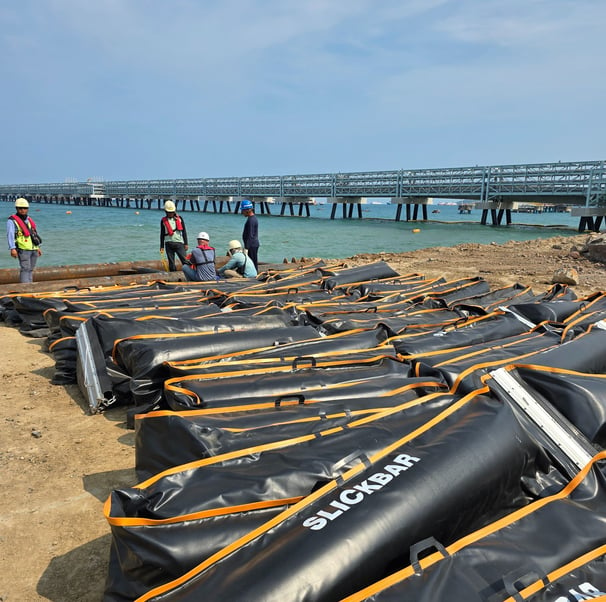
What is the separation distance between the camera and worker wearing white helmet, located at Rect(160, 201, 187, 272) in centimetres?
985

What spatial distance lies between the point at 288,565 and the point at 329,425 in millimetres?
1073

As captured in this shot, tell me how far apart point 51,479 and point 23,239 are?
6479 millimetres

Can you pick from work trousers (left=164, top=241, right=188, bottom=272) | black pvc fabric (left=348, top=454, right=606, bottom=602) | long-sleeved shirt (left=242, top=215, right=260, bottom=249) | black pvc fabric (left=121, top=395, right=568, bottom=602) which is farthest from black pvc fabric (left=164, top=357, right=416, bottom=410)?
work trousers (left=164, top=241, right=188, bottom=272)

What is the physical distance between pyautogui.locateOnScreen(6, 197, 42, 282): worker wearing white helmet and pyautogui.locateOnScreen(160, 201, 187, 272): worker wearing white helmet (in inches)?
88.7

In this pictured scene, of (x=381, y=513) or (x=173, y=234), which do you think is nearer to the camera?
(x=381, y=513)

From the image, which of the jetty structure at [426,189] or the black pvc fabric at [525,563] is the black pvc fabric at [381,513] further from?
the jetty structure at [426,189]

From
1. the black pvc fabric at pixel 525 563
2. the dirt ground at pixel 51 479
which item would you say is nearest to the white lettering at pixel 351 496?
the black pvc fabric at pixel 525 563

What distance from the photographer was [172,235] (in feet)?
32.7

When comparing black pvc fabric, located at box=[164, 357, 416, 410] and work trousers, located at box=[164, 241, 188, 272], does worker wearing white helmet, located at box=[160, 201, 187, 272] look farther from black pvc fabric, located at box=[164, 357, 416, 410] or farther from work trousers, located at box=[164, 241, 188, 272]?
black pvc fabric, located at box=[164, 357, 416, 410]

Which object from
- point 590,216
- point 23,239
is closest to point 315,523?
point 23,239

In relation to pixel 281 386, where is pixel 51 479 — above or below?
below

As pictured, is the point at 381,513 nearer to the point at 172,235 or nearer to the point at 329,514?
the point at 329,514

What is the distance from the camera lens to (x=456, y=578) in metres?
1.75

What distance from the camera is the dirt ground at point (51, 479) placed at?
2.47m
